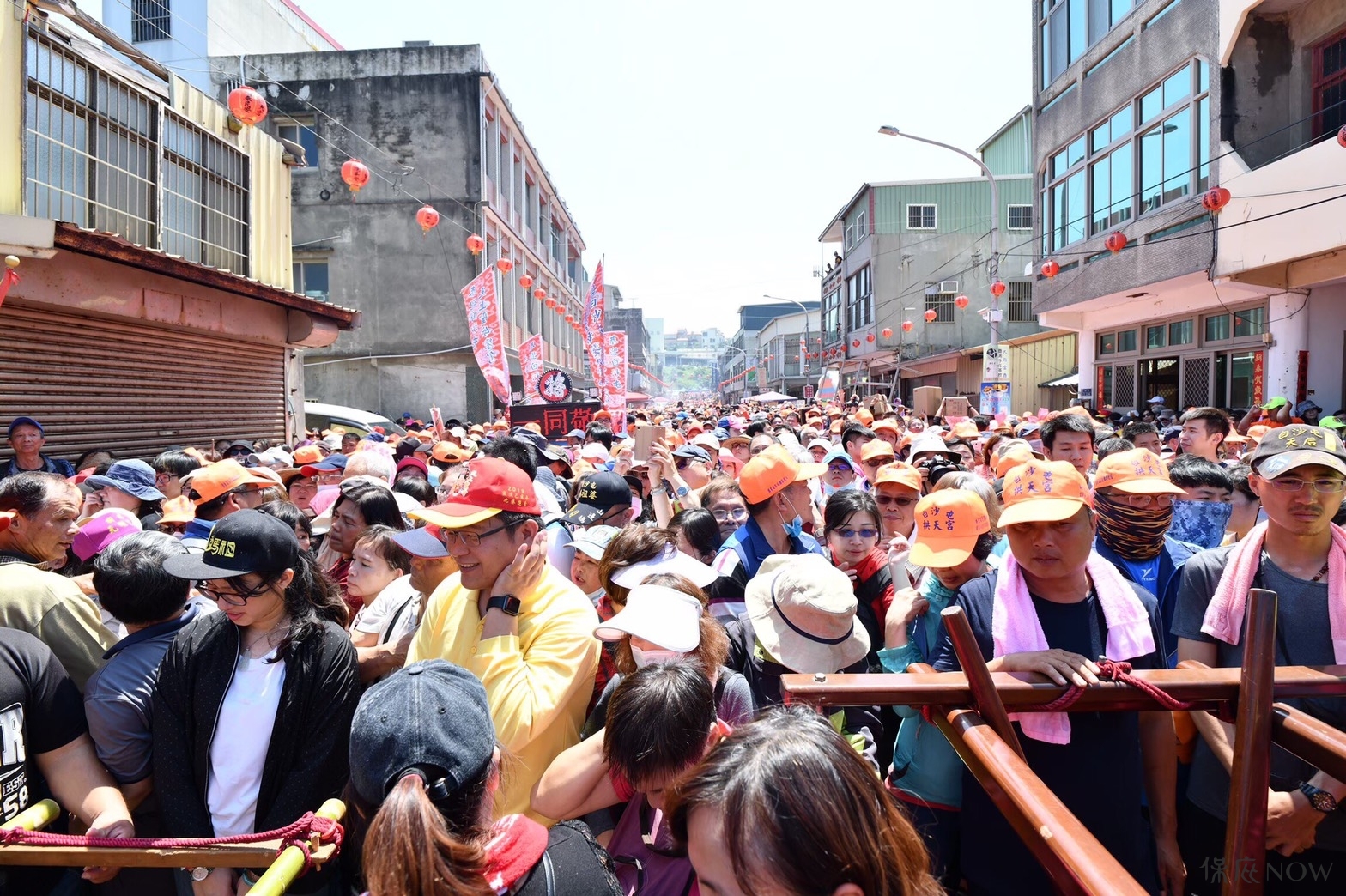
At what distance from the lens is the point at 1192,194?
13.5 m

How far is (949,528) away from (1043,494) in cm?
59

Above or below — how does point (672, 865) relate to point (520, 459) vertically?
below

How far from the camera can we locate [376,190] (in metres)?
24.7

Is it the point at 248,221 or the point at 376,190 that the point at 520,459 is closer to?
the point at 248,221

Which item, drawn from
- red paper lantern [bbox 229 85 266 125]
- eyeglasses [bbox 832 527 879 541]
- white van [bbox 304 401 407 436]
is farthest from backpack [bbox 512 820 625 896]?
white van [bbox 304 401 407 436]

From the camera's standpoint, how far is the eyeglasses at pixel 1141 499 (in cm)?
351

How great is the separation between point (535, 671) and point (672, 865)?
2.15 ft

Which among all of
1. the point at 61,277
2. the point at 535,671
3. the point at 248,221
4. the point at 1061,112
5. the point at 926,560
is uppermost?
the point at 1061,112

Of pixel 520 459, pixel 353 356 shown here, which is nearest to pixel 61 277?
pixel 520 459

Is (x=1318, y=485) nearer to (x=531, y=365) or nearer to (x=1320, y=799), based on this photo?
(x=1320, y=799)

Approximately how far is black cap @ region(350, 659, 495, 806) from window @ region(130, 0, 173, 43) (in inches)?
1191

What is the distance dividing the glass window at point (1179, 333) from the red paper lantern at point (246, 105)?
16.1m

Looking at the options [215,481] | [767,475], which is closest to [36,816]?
[215,481]

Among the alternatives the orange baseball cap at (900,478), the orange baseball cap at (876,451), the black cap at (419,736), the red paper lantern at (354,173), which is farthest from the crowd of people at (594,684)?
the red paper lantern at (354,173)
